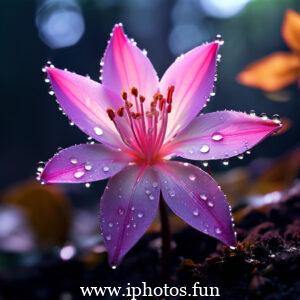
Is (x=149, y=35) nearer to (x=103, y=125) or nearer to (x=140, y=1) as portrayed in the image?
(x=140, y=1)

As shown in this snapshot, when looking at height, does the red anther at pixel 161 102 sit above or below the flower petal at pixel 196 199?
above

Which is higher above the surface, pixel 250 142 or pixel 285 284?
pixel 250 142

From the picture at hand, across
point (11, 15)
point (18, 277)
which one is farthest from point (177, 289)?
Answer: point (11, 15)

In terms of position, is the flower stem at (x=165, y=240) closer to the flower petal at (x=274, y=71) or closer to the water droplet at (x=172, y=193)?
the water droplet at (x=172, y=193)

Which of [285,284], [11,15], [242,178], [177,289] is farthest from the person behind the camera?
[11,15]

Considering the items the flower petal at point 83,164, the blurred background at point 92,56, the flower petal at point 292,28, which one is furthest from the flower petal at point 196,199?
the blurred background at point 92,56

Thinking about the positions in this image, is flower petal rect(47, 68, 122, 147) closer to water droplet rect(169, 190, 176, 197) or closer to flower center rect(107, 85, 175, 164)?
flower center rect(107, 85, 175, 164)

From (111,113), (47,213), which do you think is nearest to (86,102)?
(111,113)
